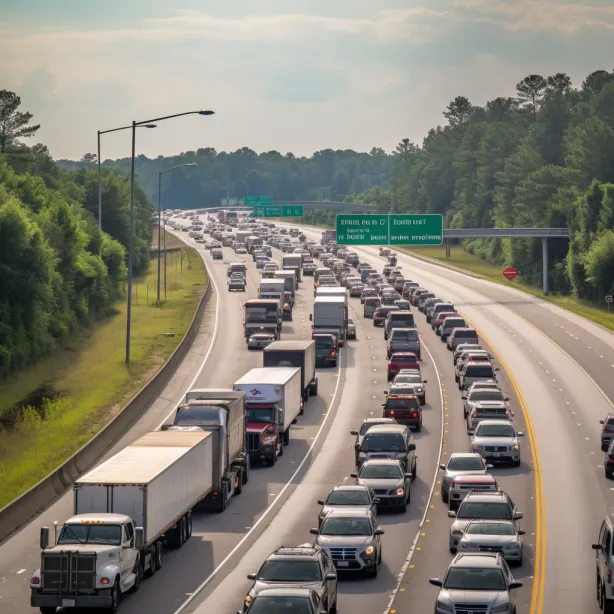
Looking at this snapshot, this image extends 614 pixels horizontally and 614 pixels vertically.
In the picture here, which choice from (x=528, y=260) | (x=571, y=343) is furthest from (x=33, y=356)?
(x=528, y=260)

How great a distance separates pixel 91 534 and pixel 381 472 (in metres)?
13.4

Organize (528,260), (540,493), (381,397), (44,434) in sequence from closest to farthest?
(540,493) → (44,434) → (381,397) → (528,260)

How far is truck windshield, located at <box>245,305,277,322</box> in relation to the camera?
286ft

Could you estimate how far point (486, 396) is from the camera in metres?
56.9

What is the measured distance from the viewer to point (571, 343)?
8788 cm

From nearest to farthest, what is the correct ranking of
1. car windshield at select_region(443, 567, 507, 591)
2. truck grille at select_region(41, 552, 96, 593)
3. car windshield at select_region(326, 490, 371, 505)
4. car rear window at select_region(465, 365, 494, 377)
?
1. car windshield at select_region(443, 567, 507, 591)
2. truck grille at select_region(41, 552, 96, 593)
3. car windshield at select_region(326, 490, 371, 505)
4. car rear window at select_region(465, 365, 494, 377)

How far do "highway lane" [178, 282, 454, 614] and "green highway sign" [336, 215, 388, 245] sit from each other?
1179 inches

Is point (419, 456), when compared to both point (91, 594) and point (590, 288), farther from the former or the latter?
point (590, 288)

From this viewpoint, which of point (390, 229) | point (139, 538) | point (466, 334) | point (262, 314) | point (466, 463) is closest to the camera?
point (139, 538)

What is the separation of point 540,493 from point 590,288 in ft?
291

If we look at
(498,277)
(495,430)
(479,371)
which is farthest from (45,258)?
(498,277)

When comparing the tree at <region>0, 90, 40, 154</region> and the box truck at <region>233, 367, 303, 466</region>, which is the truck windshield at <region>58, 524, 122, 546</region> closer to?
the box truck at <region>233, 367, 303, 466</region>

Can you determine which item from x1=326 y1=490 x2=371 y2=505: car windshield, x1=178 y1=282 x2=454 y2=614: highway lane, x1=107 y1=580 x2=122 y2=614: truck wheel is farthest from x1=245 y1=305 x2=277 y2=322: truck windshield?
x1=107 y1=580 x2=122 y2=614: truck wheel

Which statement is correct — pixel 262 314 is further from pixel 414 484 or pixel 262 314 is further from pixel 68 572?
pixel 68 572
